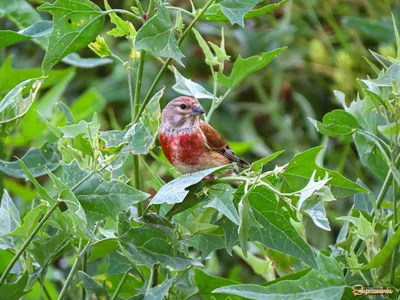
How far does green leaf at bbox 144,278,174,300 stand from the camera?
149 centimetres

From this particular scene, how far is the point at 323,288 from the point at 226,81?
53 cm

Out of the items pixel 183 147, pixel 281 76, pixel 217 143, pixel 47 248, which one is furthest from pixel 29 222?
pixel 281 76

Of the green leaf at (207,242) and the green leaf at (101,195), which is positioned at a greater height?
the green leaf at (101,195)

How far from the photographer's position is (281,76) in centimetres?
413

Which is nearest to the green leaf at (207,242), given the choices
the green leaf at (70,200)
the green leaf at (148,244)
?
the green leaf at (148,244)

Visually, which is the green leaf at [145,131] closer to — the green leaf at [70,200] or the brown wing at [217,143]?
the green leaf at [70,200]

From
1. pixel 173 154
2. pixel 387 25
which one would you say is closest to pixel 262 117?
pixel 387 25

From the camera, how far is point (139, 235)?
4.90 feet

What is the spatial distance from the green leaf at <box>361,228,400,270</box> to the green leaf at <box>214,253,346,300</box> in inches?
2.4

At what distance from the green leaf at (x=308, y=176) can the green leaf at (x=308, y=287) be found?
0.13 meters

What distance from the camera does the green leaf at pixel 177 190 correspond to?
139cm

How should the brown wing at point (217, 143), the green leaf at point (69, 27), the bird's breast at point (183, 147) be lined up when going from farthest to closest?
the brown wing at point (217, 143) < the bird's breast at point (183, 147) < the green leaf at point (69, 27)

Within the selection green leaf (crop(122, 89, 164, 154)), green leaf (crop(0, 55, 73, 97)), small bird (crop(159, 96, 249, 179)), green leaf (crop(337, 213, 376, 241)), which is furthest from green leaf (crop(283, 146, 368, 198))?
green leaf (crop(0, 55, 73, 97))

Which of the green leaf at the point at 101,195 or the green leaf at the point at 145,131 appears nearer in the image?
the green leaf at the point at 101,195
